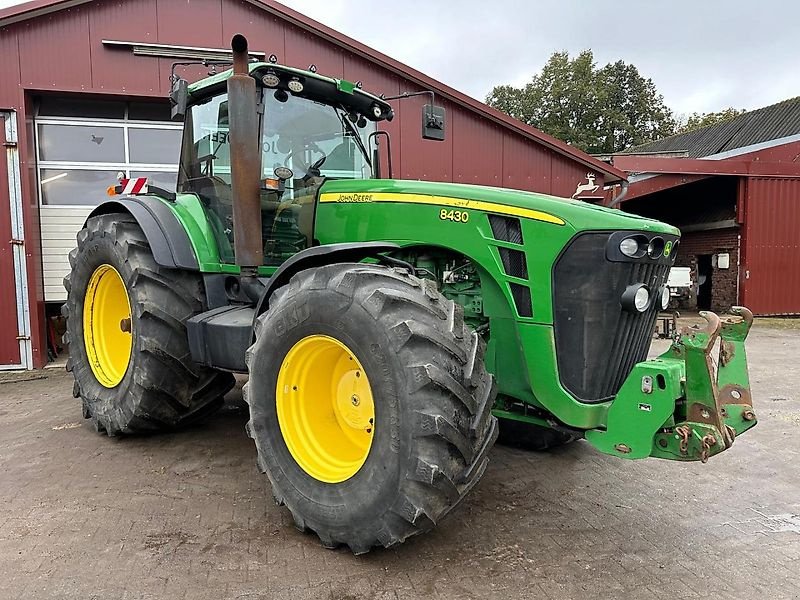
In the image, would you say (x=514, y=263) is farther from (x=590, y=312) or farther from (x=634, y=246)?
(x=634, y=246)

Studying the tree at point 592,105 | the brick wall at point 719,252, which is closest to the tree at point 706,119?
the tree at point 592,105

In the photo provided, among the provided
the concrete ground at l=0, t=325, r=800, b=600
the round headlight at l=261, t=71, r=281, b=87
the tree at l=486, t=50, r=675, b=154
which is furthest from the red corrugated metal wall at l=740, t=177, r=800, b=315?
the tree at l=486, t=50, r=675, b=154

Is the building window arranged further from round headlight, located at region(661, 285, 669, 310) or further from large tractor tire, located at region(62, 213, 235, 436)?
round headlight, located at region(661, 285, 669, 310)

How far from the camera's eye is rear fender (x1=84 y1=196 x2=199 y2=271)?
→ 4023 millimetres

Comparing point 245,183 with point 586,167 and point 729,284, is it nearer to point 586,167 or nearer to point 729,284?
point 586,167

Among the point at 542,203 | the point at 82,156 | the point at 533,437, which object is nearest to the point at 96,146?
the point at 82,156

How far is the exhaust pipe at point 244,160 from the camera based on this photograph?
3.46m

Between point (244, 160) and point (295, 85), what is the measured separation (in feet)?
2.29

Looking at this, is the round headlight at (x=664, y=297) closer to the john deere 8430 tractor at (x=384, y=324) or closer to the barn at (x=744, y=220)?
the john deere 8430 tractor at (x=384, y=324)

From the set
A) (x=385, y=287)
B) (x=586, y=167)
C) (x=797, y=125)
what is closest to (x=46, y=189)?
(x=385, y=287)

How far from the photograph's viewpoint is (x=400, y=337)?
2.51 metres

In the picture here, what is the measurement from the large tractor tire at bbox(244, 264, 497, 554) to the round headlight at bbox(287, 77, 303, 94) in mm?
1519

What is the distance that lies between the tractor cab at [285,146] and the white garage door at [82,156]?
14.5 feet

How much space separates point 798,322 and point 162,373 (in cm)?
1314
